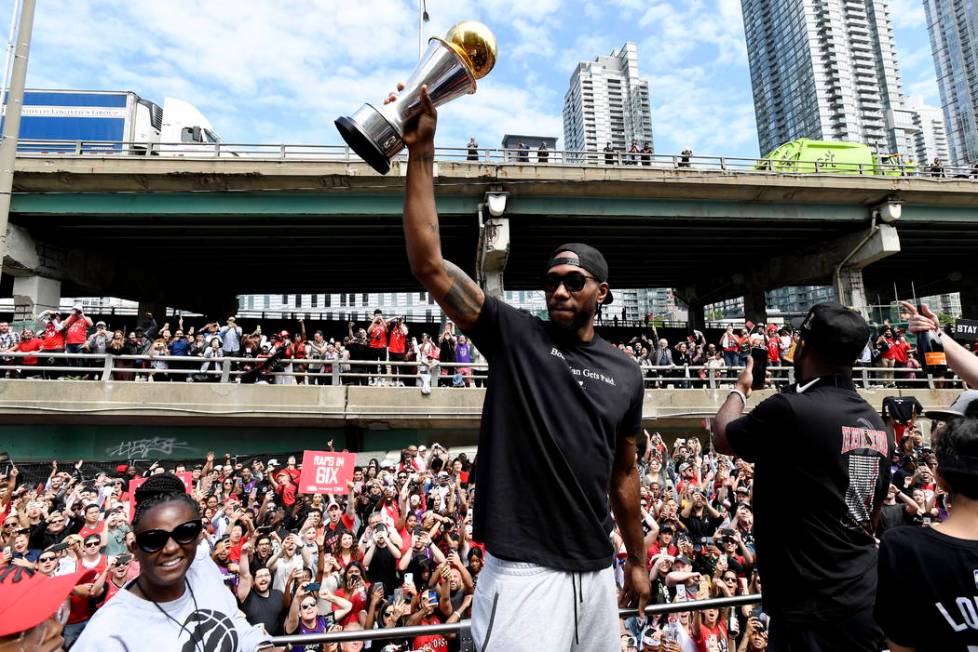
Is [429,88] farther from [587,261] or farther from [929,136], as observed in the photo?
[929,136]

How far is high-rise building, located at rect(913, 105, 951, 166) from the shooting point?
111 metres

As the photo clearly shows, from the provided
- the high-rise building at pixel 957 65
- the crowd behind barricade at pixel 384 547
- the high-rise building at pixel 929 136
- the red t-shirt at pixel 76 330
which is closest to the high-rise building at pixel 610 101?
the high-rise building at pixel 929 136

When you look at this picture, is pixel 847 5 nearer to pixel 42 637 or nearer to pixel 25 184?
pixel 25 184

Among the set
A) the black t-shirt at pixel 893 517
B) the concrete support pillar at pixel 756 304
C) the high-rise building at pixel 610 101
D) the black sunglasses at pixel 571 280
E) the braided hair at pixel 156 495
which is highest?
the high-rise building at pixel 610 101

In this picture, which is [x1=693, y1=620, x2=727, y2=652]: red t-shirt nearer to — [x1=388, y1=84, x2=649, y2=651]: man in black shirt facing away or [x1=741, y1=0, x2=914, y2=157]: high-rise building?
[x1=388, y1=84, x2=649, y2=651]: man in black shirt facing away

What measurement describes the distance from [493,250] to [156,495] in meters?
18.2

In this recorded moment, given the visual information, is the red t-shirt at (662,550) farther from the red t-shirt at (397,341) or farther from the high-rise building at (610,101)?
the high-rise building at (610,101)

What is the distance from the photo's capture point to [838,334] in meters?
2.47

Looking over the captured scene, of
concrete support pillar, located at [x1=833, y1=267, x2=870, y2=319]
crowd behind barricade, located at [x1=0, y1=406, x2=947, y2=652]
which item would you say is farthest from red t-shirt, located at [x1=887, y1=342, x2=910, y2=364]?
crowd behind barricade, located at [x1=0, y1=406, x2=947, y2=652]

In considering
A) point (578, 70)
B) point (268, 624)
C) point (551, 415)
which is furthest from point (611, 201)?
point (578, 70)

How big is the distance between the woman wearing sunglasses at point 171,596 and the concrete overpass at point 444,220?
54.9 ft

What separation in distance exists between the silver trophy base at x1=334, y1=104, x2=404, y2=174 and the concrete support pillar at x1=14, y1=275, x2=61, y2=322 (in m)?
21.8

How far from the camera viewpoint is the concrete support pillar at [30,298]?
62.0 feet

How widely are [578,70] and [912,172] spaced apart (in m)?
114
